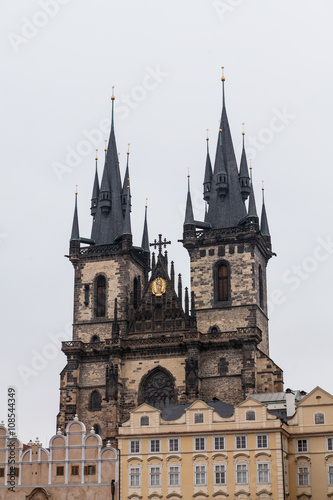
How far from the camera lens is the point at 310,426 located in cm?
5975

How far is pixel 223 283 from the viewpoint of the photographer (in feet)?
263

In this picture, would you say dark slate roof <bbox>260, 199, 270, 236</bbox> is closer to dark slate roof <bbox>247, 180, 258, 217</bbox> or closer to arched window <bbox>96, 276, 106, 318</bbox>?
dark slate roof <bbox>247, 180, 258, 217</bbox>

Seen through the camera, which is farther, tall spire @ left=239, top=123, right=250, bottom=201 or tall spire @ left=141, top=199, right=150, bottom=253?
tall spire @ left=141, top=199, right=150, bottom=253

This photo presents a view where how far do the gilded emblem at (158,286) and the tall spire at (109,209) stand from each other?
20.9ft

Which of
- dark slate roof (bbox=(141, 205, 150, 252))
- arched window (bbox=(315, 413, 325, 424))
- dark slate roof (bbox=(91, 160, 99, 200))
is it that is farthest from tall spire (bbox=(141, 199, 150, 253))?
arched window (bbox=(315, 413, 325, 424))

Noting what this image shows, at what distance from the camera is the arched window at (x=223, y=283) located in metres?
79.7

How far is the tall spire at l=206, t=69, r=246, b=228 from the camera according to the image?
82.6 meters

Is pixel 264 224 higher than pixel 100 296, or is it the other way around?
pixel 264 224

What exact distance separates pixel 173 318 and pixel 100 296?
7304 mm

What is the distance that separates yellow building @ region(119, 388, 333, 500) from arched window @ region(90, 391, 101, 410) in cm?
1796

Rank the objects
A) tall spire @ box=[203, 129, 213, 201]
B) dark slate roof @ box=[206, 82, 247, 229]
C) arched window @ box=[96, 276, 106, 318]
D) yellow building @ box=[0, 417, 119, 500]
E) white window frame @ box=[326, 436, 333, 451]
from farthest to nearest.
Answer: tall spire @ box=[203, 129, 213, 201], arched window @ box=[96, 276, 106, 318], dark slate roof @ box=[206, 82, 247, 229], yellow building @ box=[0, 417, 119, 500], white window frame @ box=[326, 436, 333, 451]

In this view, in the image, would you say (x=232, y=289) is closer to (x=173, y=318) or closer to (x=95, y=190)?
(x=173, y=318)

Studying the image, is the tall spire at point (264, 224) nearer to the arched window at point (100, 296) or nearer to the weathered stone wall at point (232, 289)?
the weathered stone wall at point (232, 289)

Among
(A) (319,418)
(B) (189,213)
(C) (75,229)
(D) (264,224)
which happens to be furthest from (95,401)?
(A) (319,418)
